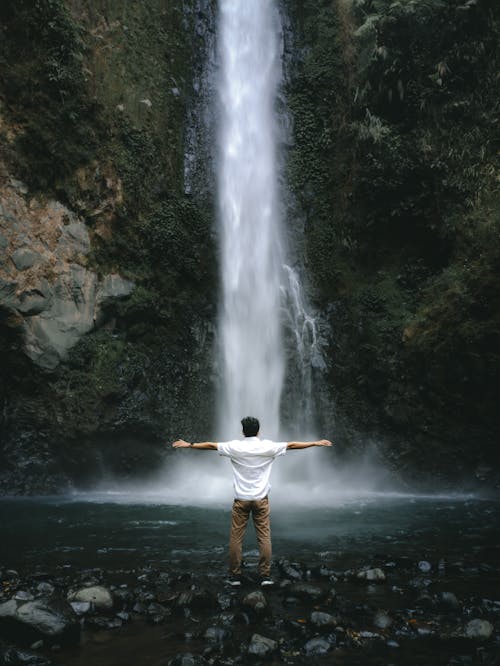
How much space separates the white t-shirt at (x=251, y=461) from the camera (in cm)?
587

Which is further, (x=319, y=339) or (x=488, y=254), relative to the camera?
(x=319, y=339)

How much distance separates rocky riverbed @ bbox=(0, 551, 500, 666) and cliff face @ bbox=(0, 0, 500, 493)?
7383 mm

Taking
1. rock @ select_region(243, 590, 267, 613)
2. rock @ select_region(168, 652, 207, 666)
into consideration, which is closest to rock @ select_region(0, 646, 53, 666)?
rock @ select_region(168, 652, 207, 666)

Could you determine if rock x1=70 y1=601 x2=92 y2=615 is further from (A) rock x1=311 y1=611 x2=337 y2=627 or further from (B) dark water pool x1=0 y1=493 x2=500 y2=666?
(A) rock x1=311 y1=611 x2=337 y2=627

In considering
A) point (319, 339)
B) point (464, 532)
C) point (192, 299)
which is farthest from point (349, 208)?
point (464, 532)

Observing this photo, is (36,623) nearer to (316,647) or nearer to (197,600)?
(197,600)

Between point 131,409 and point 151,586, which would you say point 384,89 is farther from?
point 151,586

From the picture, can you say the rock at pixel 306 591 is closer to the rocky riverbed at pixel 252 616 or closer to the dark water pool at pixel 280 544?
the rocky riverbed at pixel 252 616

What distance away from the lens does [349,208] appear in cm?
1659

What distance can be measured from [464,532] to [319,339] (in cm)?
758

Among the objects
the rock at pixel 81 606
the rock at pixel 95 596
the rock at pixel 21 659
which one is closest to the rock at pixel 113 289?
the rock at pixel 95 596

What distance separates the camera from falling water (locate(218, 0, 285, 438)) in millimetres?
15227

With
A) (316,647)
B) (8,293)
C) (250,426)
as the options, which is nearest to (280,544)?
(250,426)

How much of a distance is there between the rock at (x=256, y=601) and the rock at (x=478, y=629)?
1.70 metres
